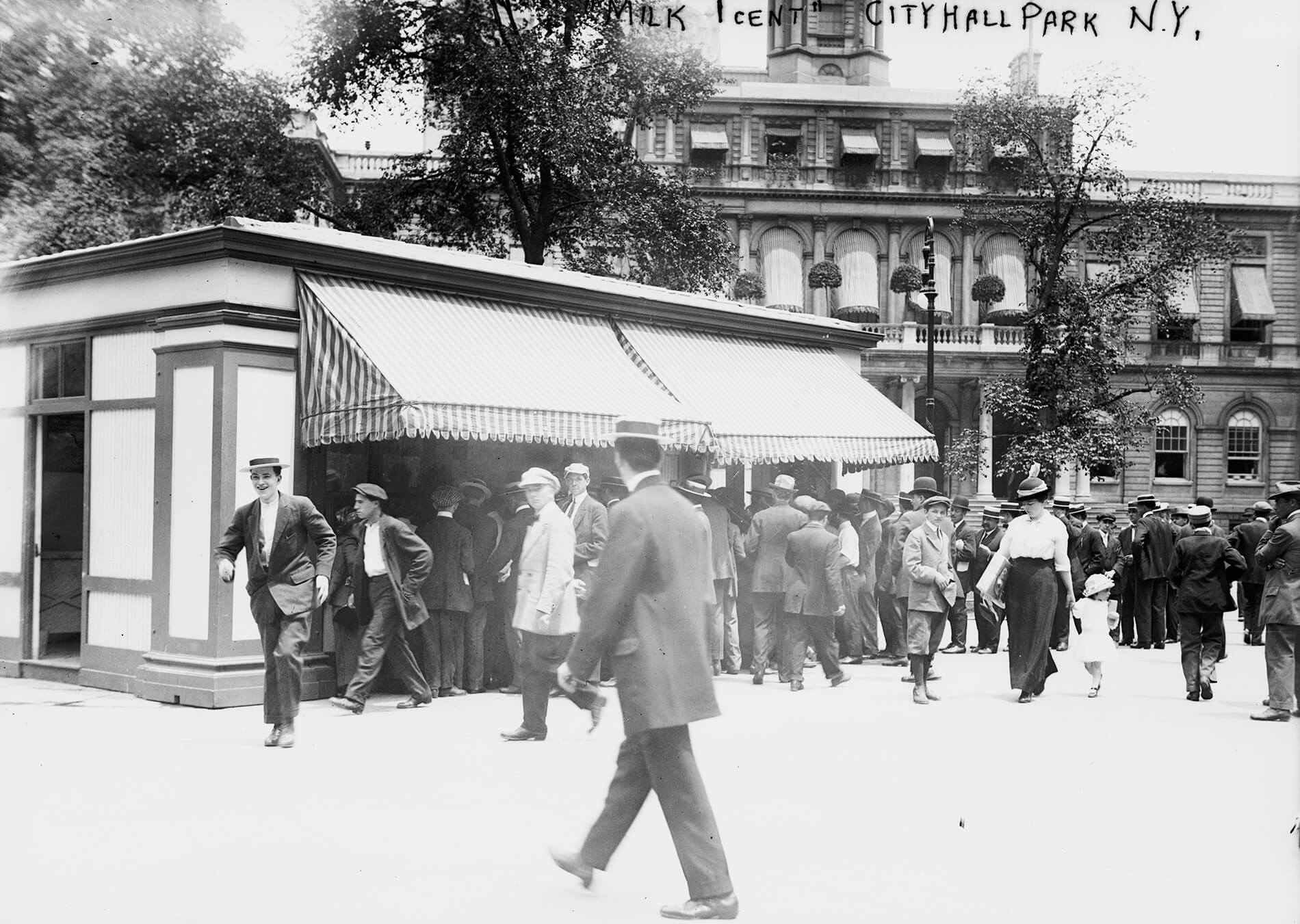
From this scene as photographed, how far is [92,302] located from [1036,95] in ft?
69.3

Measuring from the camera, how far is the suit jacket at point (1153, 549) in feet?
54.7

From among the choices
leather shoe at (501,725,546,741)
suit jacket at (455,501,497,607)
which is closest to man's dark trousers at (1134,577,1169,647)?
suit jacket at (455,501,497,607)

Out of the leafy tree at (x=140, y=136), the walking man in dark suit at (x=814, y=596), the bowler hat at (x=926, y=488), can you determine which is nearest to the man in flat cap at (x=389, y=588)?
the walking man in dark suit at (x=814, y=596)

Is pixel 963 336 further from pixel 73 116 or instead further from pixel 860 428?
pixel 73 116

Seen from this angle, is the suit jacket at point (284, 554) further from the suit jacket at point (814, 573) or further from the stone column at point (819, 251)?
the stone column at point (819, 251)

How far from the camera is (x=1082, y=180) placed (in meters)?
27.2

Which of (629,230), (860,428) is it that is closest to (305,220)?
(629,230)

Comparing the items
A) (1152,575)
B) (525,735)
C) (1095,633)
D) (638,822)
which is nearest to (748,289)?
(1152,575)

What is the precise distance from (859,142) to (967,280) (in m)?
6.37

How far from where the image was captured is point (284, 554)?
8602 millimetres

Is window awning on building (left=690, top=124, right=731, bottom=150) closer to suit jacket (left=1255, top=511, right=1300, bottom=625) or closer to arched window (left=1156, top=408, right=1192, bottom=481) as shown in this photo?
arched window (left=1156, top=408, right=1192, bottom=481)

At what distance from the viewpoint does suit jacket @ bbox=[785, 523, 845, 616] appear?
11820 mm

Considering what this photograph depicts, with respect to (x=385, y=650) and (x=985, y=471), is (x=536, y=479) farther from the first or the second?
(x=985, y=471)

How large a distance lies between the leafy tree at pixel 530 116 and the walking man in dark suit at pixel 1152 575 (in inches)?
416
